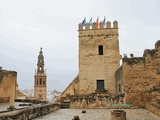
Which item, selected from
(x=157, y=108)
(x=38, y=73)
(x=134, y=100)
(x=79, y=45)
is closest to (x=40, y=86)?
(x=38, y=73)

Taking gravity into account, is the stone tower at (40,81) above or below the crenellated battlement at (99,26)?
below

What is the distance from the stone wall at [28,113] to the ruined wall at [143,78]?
5.50m

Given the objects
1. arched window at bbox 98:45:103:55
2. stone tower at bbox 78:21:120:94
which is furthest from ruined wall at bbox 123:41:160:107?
arched window at bbox 98:45:103:55

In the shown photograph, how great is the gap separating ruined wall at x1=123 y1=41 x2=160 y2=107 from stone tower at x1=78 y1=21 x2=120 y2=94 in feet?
20.3

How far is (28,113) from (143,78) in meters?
8.41

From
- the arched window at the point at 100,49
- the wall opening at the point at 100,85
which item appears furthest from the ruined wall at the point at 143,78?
the arched window at the point at 100,49

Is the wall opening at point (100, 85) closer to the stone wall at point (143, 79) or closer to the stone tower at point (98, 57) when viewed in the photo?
the stone tower at point (98, 57)

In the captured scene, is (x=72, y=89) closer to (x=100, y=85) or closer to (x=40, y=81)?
(x=100, y=85)

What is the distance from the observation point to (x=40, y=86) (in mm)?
54188

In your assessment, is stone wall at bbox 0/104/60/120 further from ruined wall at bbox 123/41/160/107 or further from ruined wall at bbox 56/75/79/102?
ruined wall at bbox 56/75/79/102

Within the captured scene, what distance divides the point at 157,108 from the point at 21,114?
6.52 m

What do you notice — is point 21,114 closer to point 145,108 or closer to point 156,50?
point 145,108

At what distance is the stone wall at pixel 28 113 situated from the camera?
20.3 feet

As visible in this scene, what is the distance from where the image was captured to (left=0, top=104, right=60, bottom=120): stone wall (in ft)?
20.3
